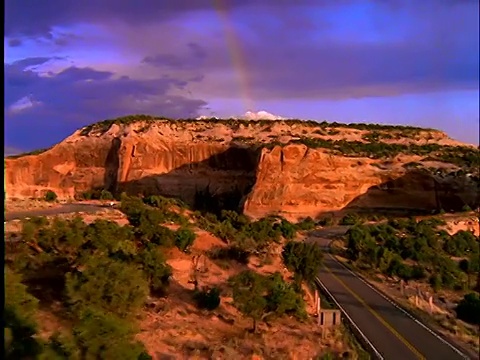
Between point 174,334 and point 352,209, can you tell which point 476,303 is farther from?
point 352,209

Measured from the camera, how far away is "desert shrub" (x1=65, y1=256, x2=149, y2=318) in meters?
12.2

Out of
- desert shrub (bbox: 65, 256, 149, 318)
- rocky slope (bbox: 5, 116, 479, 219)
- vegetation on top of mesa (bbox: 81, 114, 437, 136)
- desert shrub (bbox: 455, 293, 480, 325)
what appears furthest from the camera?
vegetation on top of mesa (bbox: 81, 114, 437, 136)

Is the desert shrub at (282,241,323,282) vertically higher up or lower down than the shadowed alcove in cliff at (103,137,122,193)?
lower down

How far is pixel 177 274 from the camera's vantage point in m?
19.3

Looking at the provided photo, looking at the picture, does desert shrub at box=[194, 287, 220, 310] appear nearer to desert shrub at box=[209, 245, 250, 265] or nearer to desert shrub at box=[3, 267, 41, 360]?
desert shrub at box=[209, 245, 250, 265]

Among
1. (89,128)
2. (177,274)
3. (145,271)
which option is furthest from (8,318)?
(89,128)

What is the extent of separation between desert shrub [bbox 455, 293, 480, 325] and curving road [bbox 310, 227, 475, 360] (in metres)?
2.10

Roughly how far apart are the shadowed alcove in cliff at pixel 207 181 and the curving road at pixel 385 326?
88.8ft

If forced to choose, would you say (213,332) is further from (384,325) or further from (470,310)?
(470,310)

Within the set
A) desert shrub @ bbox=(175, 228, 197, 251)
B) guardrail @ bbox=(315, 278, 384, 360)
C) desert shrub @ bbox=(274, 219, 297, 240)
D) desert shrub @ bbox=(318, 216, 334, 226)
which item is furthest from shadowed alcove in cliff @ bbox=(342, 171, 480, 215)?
guardrail @ bbox=(315, 278, 384, 360)

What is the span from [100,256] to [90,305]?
356 centimetres

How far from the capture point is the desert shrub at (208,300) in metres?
15.8

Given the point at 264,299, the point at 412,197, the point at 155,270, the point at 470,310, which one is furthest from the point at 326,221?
the point at 264,299

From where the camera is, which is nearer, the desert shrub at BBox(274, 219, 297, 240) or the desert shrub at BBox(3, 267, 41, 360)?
the desert shrub at BBox(3, 267, 41, 360)
